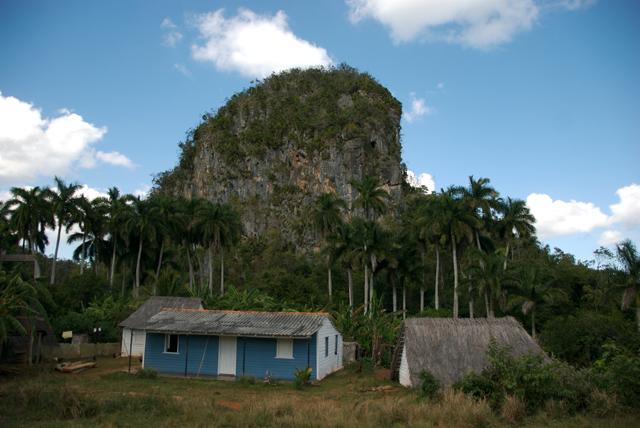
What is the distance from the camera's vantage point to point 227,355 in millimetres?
26594

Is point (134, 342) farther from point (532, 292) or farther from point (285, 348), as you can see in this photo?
point (532, 292)

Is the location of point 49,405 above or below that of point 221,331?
below

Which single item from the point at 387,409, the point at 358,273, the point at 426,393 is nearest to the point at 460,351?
the point at 426,393

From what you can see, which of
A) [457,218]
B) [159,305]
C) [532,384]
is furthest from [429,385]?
[457,218]

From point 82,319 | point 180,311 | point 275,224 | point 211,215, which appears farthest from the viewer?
point 275,224

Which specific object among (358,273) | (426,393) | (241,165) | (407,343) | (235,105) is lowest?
(426,393)

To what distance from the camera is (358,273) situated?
208 ft

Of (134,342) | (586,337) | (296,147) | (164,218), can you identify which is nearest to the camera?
(586,337)

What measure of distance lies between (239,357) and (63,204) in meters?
34.0

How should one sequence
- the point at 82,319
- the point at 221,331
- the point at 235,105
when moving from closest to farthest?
the point at 221,331 → the point at 82,319 → the point at 235,105

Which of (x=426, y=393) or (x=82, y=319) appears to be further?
(x=82, y=319)

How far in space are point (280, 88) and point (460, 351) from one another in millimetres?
83304

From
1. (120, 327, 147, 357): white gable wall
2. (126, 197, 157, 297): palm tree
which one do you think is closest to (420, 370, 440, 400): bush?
(120, 327, 147, 357): white gable wall

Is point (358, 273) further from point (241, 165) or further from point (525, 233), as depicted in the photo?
point (241, 165)
